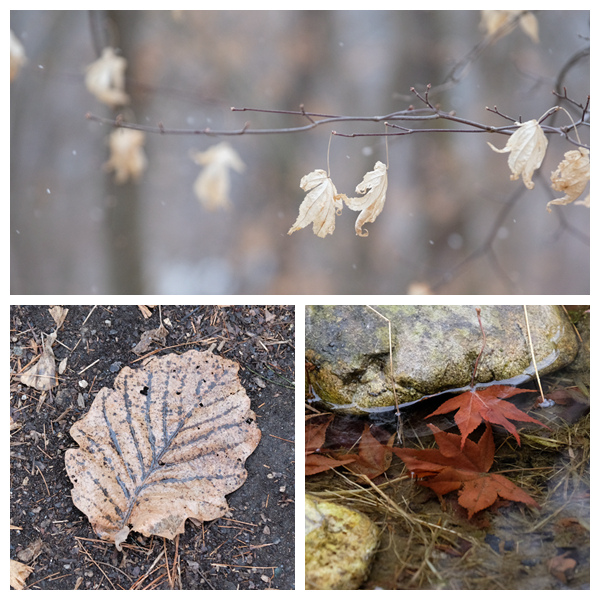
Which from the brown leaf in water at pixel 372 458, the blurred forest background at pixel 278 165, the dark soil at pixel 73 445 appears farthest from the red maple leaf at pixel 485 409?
the blurred forest background at pixel 278 165

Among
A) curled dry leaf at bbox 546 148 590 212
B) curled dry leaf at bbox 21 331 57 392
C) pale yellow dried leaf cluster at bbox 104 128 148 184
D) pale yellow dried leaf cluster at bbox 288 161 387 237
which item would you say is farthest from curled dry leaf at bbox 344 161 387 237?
pale yellow dried leaf cluster at bbox 104 128 148 184

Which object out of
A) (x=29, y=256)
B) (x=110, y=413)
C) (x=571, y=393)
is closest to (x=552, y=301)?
(x=571, y=393)

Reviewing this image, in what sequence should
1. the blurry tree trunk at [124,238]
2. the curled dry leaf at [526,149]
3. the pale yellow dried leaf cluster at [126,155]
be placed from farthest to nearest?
1. the blurry tree trunk at [124,238]
2. the pale yellow dried leaf cluster at [126,155]
3. the curled dry leaf at [526,149]

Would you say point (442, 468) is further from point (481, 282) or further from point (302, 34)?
point (302, 34)

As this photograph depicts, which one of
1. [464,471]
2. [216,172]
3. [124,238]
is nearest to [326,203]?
[464,471]

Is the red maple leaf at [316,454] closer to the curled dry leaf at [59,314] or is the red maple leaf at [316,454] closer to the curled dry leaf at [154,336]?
the curled dry leaf at [154,336]

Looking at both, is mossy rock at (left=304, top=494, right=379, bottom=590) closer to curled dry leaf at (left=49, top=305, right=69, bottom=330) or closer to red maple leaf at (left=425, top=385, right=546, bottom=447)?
red maple leaf at (left=425, top=385, right=546, bottom=447)
